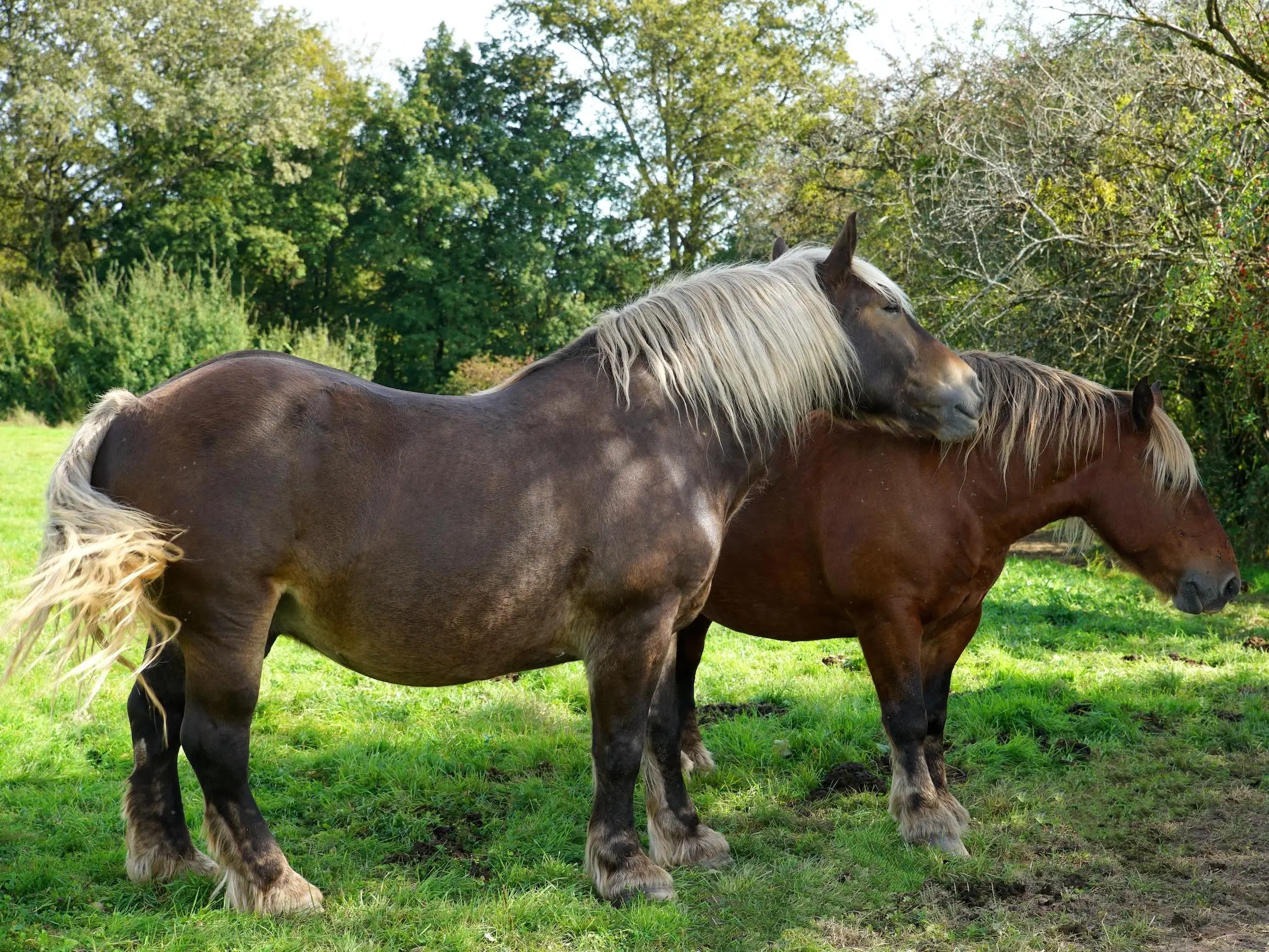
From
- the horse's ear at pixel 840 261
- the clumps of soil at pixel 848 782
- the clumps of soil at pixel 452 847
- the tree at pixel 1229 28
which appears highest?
the tree at pixel 1229 28

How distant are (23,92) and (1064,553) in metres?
29.2

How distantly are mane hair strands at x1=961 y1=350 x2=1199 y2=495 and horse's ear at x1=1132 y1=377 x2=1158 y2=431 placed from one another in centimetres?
4

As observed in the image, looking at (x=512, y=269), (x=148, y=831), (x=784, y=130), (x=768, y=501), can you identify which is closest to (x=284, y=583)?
(x=148, y=831)

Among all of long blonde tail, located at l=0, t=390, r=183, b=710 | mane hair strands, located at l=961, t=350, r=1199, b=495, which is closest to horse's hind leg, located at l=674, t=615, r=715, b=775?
mane hair strands, located at l=961, t=350, r=1199, b=495

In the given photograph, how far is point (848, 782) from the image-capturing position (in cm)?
506

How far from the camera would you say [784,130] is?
2542 cm

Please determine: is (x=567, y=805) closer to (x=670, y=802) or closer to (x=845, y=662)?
(x=670, y=802)

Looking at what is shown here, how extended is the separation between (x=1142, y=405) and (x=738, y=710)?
9.70 ft

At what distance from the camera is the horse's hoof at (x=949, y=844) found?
13.9ft

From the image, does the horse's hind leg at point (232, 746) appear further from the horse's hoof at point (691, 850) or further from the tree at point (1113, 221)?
the tree at point (1113, 221)

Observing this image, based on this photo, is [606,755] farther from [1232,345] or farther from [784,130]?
[784,130]

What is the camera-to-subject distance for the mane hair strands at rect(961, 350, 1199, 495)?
4.53m

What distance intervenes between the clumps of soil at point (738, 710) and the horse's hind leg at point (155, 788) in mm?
3061

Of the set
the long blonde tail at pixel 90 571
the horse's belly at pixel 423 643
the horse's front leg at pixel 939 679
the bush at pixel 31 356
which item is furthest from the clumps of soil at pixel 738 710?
the bush at pixel 31 356
